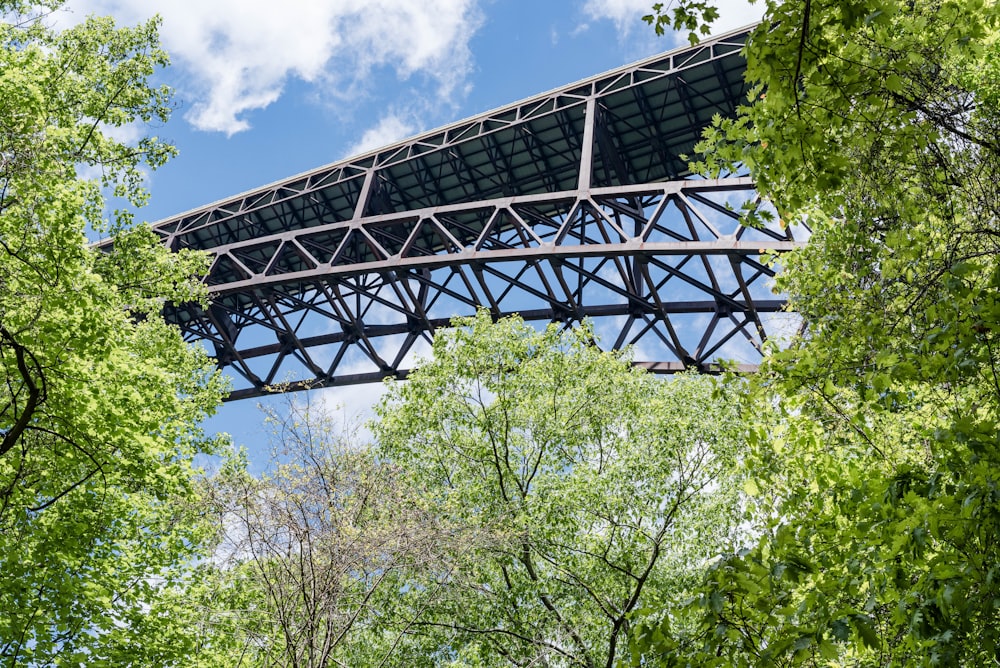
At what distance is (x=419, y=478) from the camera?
17.3 m

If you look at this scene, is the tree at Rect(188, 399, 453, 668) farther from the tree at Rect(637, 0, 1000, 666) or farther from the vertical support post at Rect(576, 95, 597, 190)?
the vertical support post at Rect(576, 95, 597, 190)

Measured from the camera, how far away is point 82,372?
11961 mm

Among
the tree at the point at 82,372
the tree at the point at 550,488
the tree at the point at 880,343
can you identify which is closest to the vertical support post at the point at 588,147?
the tree at the point at 550,488

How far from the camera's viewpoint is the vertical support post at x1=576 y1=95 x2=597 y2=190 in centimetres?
2548

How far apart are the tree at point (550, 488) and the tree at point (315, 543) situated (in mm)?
962

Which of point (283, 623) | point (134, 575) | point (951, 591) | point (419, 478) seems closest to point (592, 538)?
point (419, 478)

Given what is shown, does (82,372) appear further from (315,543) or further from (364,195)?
(364,195)

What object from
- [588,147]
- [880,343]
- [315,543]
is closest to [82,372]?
[315,543]

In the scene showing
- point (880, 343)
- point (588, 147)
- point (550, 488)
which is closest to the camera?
point (880, 343)

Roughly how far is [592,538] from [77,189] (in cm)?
974

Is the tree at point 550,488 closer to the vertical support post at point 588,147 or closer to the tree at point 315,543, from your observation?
the tree at point 315,543

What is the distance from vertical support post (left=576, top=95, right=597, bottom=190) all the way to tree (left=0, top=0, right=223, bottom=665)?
12.1 m

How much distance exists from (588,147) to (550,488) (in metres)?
14.0

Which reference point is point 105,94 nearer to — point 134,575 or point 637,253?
point 134,575
